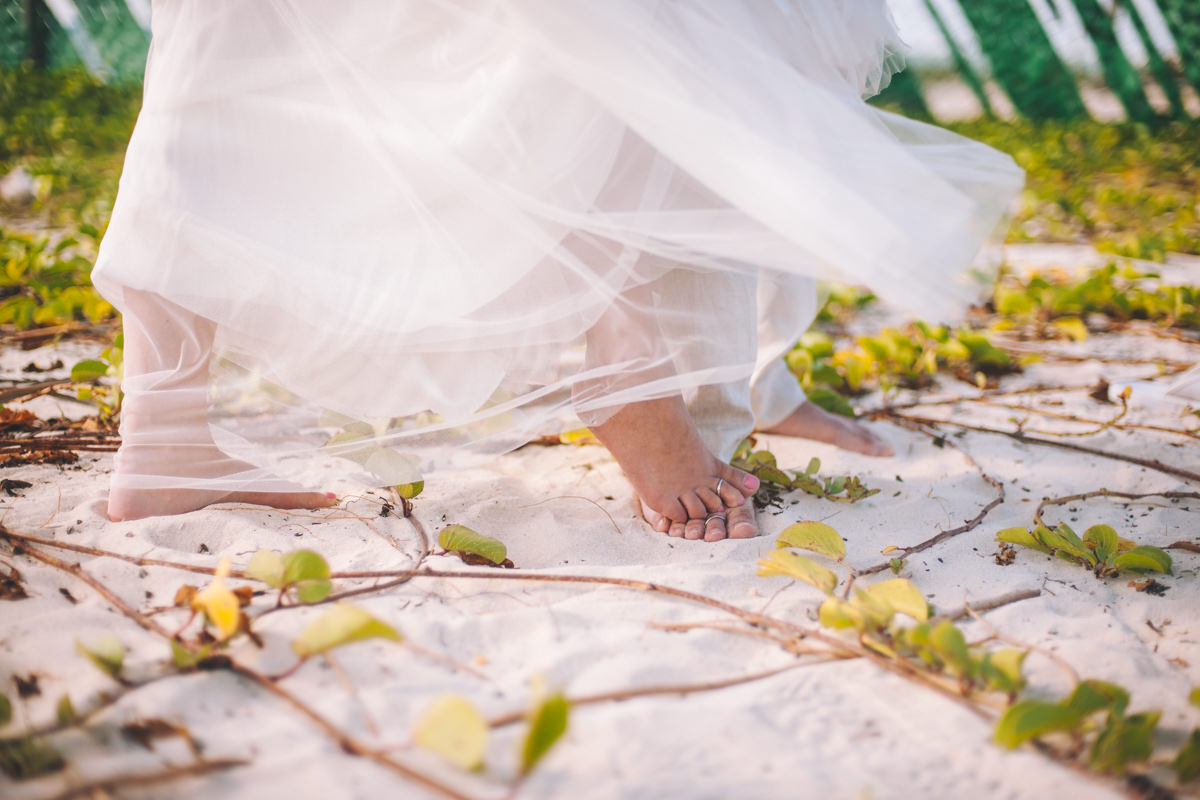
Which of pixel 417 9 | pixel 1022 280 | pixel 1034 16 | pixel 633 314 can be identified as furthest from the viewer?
pixel 1034 16

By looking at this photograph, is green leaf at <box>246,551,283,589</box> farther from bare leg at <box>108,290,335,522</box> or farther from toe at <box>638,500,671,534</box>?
toe at <box>638,500,671,534</box>

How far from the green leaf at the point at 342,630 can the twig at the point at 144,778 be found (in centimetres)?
11

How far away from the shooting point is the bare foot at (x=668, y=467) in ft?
3.97

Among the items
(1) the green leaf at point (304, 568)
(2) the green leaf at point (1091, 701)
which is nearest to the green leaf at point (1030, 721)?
(2) the green leaf at point (1091, 701)

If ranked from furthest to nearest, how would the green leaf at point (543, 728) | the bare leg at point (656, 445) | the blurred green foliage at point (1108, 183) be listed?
the blurred green foliage at point (1108, 183) < the bare leg at point (656, 445) < the green leaf at point (543, 728)

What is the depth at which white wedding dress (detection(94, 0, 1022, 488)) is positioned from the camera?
0.98 m

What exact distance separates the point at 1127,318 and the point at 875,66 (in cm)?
146

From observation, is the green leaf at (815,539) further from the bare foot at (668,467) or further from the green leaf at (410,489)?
the green leaf at (410,489)

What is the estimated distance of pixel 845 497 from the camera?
1.30m

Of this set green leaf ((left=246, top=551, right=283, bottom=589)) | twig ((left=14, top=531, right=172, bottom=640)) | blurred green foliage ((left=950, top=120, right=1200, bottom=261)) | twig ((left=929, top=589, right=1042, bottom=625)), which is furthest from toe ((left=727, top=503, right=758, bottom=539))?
blurred green foliage ((left=950, top=120, right=1200, bottom=261))

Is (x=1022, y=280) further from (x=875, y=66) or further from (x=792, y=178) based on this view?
(x=792, y=178)

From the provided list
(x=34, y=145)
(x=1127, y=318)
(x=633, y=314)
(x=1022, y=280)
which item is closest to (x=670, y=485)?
(x=633, y=314)

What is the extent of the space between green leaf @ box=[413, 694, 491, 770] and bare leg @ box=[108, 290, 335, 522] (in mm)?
660

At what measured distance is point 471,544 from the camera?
104cm
